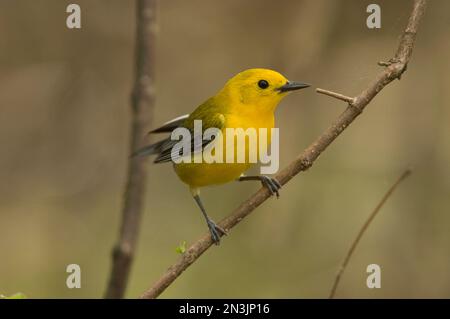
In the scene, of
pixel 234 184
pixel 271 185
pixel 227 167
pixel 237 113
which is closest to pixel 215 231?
pixel 271 185

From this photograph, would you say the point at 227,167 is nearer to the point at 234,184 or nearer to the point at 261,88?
the point at 261,88

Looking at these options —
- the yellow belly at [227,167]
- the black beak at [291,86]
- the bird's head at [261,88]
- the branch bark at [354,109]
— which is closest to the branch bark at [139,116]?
the yellow belly at [227,167]

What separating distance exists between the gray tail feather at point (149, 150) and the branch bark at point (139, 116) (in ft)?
0.18

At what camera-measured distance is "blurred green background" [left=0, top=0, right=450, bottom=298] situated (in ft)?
23.1

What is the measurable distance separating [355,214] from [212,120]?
303 centimetres

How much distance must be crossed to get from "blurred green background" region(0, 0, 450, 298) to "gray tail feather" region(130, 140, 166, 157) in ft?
8.08

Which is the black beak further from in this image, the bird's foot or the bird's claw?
the bird's foot

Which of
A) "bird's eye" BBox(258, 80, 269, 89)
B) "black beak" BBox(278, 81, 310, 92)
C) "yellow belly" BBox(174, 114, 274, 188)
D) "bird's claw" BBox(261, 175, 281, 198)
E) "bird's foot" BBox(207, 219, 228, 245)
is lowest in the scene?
"bird's foot" BBox(207, 219, 228, 245)

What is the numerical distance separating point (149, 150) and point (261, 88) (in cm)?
105

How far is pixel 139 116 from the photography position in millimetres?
4547

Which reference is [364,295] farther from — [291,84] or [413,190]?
[291,84]

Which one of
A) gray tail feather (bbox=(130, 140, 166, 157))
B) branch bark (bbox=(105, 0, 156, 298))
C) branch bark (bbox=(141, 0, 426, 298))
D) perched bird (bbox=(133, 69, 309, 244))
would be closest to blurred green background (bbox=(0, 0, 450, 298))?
gray tail feather (bbox=(130, 140, 166, 157))

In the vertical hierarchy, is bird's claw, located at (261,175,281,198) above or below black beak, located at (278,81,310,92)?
below
